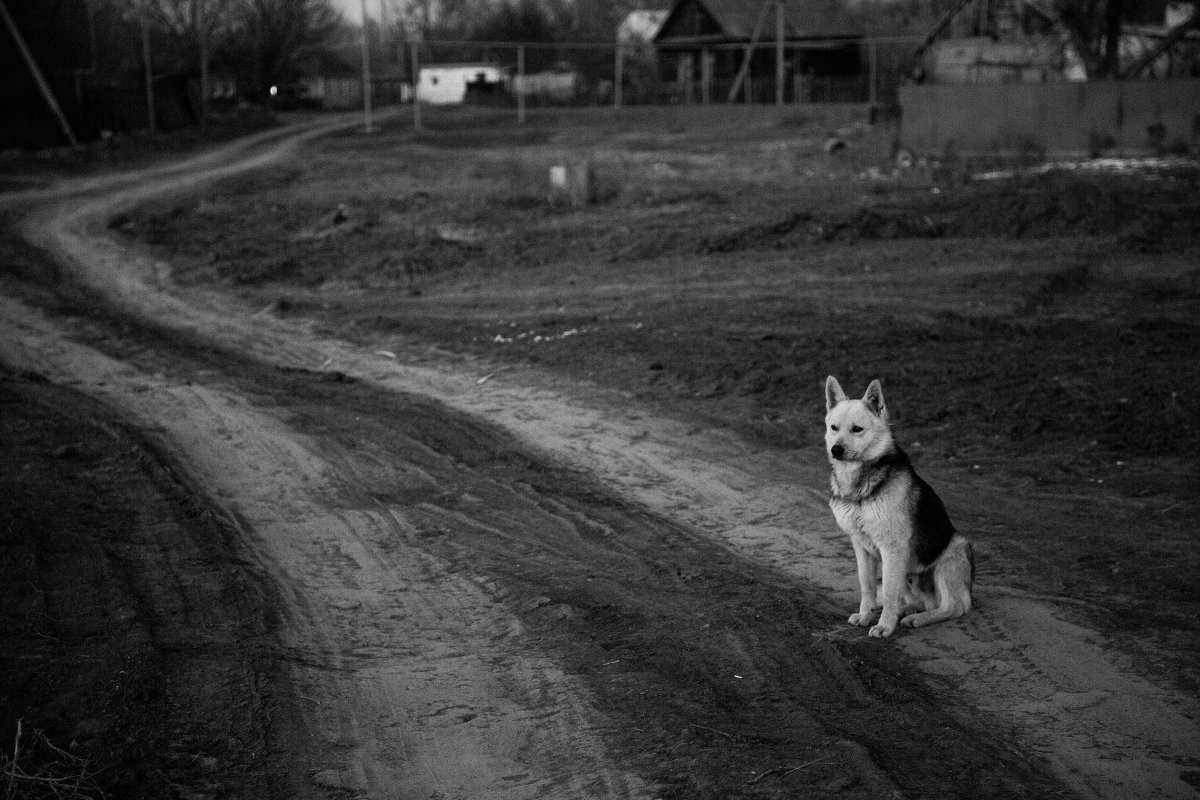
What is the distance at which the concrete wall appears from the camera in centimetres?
2819

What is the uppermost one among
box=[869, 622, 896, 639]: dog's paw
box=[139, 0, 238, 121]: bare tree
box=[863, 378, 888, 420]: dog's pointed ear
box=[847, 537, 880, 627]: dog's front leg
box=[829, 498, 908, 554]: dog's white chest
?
box=[139, 0, 238, 121]: bare tree

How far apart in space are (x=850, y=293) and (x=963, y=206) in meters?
6.30

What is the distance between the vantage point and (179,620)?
712 centimetres

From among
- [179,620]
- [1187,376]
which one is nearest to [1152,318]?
[1187,376]

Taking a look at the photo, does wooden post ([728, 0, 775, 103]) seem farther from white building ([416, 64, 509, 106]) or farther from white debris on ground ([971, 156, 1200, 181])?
white debris on ground ([971, 156, 1200, 181])

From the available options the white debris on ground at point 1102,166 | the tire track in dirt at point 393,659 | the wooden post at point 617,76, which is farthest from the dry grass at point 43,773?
the wooden post at point 617,76

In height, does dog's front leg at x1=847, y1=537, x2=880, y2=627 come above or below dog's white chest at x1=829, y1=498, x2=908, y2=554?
below

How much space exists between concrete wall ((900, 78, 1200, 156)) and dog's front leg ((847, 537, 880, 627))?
24.1 metres

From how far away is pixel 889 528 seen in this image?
6.62m

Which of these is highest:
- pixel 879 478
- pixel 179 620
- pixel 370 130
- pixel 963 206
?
pixel 370 130

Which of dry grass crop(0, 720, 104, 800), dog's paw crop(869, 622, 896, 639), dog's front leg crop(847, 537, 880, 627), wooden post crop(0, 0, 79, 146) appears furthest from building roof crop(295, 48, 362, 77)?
dry grass crop(0, 720, 104, 800)

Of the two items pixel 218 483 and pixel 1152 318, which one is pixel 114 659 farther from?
pixel 1152 318

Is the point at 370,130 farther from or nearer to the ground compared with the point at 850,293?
farther from the ground

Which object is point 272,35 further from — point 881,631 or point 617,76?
point 881,631
